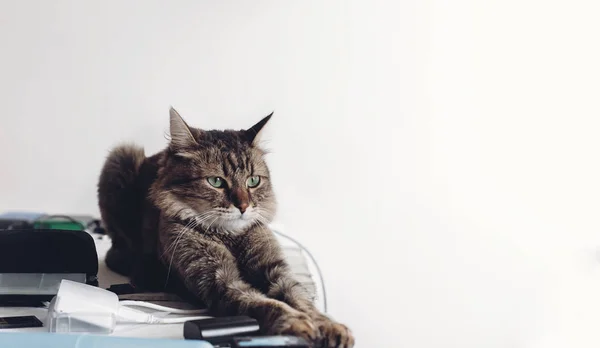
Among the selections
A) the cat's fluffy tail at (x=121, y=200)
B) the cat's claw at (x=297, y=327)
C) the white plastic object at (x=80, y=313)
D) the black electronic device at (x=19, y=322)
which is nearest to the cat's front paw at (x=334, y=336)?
the cat's claw at (x=297, y=327)

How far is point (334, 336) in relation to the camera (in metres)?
0.72

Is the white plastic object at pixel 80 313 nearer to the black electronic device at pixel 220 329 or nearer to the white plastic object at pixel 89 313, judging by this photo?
the white plastic object at pixel 89 313

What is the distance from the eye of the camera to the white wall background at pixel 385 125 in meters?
1.26

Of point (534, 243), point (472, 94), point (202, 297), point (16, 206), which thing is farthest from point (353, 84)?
point (16, 206)

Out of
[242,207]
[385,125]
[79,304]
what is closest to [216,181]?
[242,207]

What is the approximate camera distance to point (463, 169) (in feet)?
4.36

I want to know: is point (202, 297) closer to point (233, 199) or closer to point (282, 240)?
point (233, 199)

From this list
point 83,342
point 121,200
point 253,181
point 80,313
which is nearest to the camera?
point 83,342

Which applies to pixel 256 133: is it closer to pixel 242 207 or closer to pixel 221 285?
pixel 242 207

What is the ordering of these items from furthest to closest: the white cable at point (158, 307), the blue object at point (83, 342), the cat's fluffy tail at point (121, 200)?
the cat's fluffy tail at point (121, 200) → the white cable at point (158, 307) → the blue object at point (83, 342)

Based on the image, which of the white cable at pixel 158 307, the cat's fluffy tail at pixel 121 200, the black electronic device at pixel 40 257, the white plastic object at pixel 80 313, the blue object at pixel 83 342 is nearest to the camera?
the blue object at pixel 83 342

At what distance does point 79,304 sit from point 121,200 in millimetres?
375

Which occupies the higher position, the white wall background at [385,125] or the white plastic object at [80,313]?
the white wall background at [385,125]

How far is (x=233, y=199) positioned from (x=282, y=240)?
0.55 meters
